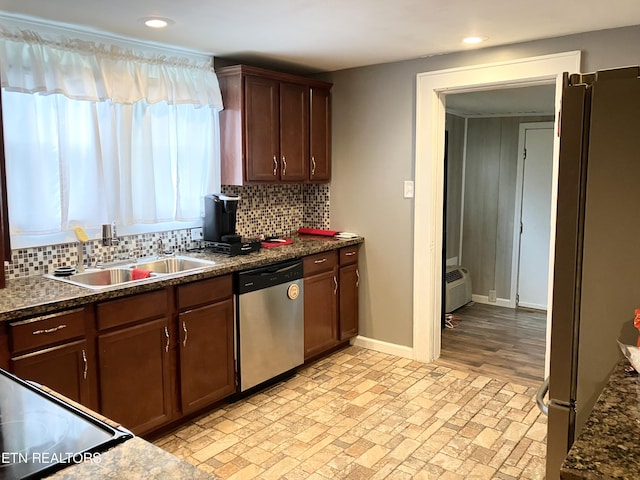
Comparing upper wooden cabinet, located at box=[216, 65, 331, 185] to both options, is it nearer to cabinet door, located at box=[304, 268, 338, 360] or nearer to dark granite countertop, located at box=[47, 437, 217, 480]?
cabinet door, located at box=[304, 268, 338, 360]

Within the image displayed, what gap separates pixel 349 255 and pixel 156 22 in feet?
7.44

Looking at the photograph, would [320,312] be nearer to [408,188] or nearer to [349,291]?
[349,291]

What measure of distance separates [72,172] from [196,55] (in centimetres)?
122

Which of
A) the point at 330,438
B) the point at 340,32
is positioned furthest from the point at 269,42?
the point at 330,438

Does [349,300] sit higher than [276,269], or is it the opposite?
[276,269]

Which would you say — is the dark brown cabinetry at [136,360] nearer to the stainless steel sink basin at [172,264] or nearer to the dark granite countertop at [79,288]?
the dark granite countertop at [79,288]

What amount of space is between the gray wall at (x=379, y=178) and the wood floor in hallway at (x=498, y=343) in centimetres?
54

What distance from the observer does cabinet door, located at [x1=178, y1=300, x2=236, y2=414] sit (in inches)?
117

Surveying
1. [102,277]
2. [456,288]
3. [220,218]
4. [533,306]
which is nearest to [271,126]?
[220,218]

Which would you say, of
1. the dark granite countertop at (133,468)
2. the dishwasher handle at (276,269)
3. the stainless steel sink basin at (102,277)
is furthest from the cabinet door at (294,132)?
the dark granite countertop at (133,468)

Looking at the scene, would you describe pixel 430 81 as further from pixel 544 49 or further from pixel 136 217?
pixel 136 217

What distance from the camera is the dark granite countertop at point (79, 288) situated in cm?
225

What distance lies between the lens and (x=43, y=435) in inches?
43.8

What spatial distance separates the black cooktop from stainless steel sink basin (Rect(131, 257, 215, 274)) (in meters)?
2.01
